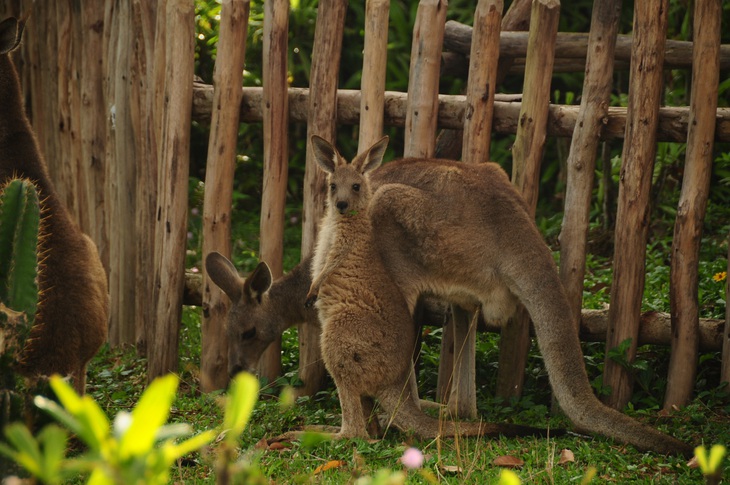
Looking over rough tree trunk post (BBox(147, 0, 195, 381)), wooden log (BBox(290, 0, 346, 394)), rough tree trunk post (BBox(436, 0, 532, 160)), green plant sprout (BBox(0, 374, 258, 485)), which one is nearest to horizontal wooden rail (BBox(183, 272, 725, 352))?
wooden log (BBox(290, 0, 346, 394))

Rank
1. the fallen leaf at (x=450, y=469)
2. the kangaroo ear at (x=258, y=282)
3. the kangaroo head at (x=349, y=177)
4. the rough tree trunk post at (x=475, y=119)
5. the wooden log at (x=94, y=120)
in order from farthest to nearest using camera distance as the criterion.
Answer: the wooden log at (x=94, y=120) → the kangaroo ear at (x=258, y=282) → the rough tree trunk post at (x=475, y=119) → the kangaroo head at (x=349, y=177) → the fallen leaf at (x=450, y=469)

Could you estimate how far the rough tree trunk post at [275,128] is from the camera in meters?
5.93

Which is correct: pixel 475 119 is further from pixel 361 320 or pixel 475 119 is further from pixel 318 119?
pixel 361 320

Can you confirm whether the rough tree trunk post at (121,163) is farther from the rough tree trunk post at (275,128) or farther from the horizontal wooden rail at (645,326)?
the horizontal wooden rail at (645,326)

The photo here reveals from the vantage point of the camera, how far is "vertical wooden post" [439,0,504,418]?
17.8 feet

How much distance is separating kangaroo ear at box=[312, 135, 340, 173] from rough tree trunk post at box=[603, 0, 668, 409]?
168 cm

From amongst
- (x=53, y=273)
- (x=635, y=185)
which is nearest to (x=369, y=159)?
(x=635, y=185)

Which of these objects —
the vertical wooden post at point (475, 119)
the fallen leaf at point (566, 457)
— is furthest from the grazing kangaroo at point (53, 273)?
the fallen leaf at point (566, 457)

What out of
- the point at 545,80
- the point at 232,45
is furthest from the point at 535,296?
the point at 232,45

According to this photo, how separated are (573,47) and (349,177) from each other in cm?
238

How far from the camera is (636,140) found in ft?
16.8

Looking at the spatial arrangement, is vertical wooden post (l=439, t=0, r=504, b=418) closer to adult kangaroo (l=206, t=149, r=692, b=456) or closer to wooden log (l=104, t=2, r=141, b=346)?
adult kangaroo (l=206, t=149, r=692, b=456)

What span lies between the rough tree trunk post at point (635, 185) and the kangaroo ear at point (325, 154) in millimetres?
1677

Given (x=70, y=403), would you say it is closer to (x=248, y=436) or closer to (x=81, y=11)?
(x=248, y=436)
